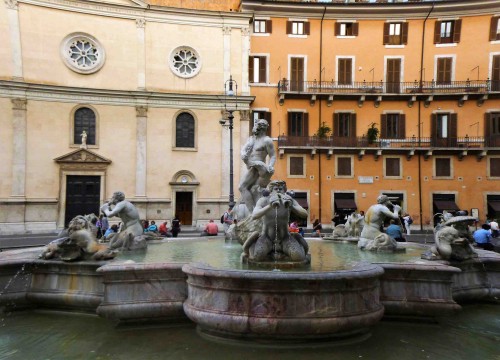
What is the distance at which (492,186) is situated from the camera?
1292 inches

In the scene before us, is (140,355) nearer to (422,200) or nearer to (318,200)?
(318,200)

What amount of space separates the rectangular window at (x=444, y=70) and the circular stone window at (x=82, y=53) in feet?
78.5

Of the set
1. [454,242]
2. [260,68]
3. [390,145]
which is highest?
[260,68]

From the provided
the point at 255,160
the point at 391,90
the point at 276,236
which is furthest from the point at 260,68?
the point at 276,236

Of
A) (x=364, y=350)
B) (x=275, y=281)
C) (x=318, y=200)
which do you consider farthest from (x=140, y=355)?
(x=318, y=200)

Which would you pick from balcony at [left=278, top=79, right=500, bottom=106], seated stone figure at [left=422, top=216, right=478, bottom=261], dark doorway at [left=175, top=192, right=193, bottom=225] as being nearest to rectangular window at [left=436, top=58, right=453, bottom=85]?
balcony at [left=278, top=79, right=500, bottom=106]

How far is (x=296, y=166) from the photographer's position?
33.1 metres

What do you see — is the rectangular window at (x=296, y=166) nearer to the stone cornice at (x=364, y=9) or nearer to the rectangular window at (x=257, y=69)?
the rectangular window at (x=257, y=69)

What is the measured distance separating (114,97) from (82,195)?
A: 269 inches

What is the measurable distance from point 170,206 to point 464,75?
23.2 m

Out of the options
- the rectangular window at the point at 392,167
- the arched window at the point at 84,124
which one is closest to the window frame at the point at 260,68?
the rectangular window at the point at 392,167

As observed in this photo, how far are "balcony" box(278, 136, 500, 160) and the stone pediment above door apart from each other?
12.3 metres

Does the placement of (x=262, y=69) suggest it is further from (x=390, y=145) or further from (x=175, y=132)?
(x=390, y=145)

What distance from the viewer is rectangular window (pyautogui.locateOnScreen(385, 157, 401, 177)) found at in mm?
33250
